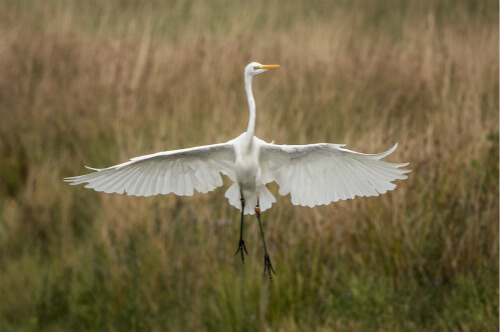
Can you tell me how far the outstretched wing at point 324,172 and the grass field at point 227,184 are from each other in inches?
73.1

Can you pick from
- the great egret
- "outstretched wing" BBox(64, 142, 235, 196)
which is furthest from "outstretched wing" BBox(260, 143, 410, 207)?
"outstretched wing" BBox(64, 142, 235, 196)

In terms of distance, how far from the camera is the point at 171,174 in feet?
7.30

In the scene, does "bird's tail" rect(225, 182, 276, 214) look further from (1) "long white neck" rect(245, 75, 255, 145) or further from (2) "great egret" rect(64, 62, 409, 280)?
(1) "long white neck" rect(245, 75, 255, 145)

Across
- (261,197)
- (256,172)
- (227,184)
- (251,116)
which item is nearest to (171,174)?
(261,197)

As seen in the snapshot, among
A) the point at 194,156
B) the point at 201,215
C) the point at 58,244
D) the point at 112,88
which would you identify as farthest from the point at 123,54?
the point at 194,156

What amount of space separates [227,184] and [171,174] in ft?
6.85

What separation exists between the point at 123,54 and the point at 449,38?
9.36 feet

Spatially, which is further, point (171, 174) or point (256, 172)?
point (171, 174)

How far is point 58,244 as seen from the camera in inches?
213

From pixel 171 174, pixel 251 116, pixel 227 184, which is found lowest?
pixel 227 184

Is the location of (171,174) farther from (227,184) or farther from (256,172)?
(227,184)

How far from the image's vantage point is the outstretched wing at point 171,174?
2000mm

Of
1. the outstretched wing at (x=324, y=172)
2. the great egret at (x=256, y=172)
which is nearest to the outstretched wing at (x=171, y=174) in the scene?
the great egret at (x=256, y=172)

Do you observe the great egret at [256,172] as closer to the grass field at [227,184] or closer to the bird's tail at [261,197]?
the bird's tail at [261,197]
